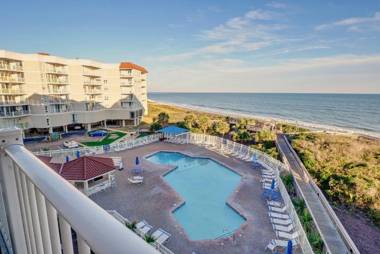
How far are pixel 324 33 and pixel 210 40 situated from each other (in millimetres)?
21131

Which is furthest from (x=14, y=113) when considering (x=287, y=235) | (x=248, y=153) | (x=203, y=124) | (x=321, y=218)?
(x=321, y=218)

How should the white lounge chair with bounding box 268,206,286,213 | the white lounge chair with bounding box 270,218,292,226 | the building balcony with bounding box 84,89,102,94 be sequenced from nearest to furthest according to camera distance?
the white lounge chair with bounding box 270,218,292,226
the white lounge chair with bounding box 268,206,286,213
the building balcony with bounding box 84,89,102,94

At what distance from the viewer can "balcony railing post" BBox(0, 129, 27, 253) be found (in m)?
1.82

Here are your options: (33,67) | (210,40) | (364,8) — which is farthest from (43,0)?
(364,8)

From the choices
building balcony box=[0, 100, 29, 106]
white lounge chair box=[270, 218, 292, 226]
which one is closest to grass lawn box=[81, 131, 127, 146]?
building balcony box=[0, 100, 29, 106]

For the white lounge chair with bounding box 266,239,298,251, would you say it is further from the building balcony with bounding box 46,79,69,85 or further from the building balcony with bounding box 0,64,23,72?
the building balcony with bounding box 0,64,23,72

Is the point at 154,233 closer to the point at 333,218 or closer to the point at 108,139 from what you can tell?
the point at 333,218

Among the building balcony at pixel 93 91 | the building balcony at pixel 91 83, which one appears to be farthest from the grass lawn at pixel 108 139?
the building balcony at pixel 91 83

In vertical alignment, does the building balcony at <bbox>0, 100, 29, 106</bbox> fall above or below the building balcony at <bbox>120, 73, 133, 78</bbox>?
below

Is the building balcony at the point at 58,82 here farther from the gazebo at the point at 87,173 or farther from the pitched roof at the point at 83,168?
the pitched roof at the point at 83,168

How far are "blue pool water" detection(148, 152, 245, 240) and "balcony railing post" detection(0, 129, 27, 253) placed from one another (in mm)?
9436

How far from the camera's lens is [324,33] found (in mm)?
39625

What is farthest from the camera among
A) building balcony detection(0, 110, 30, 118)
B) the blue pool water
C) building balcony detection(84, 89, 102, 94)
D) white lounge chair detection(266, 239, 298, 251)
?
building balcony detection(84, 89, 102, 94)

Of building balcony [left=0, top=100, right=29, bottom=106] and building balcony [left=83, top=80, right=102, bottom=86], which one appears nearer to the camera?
building balcony [left=0, top=100, right=29, bottom=106]
